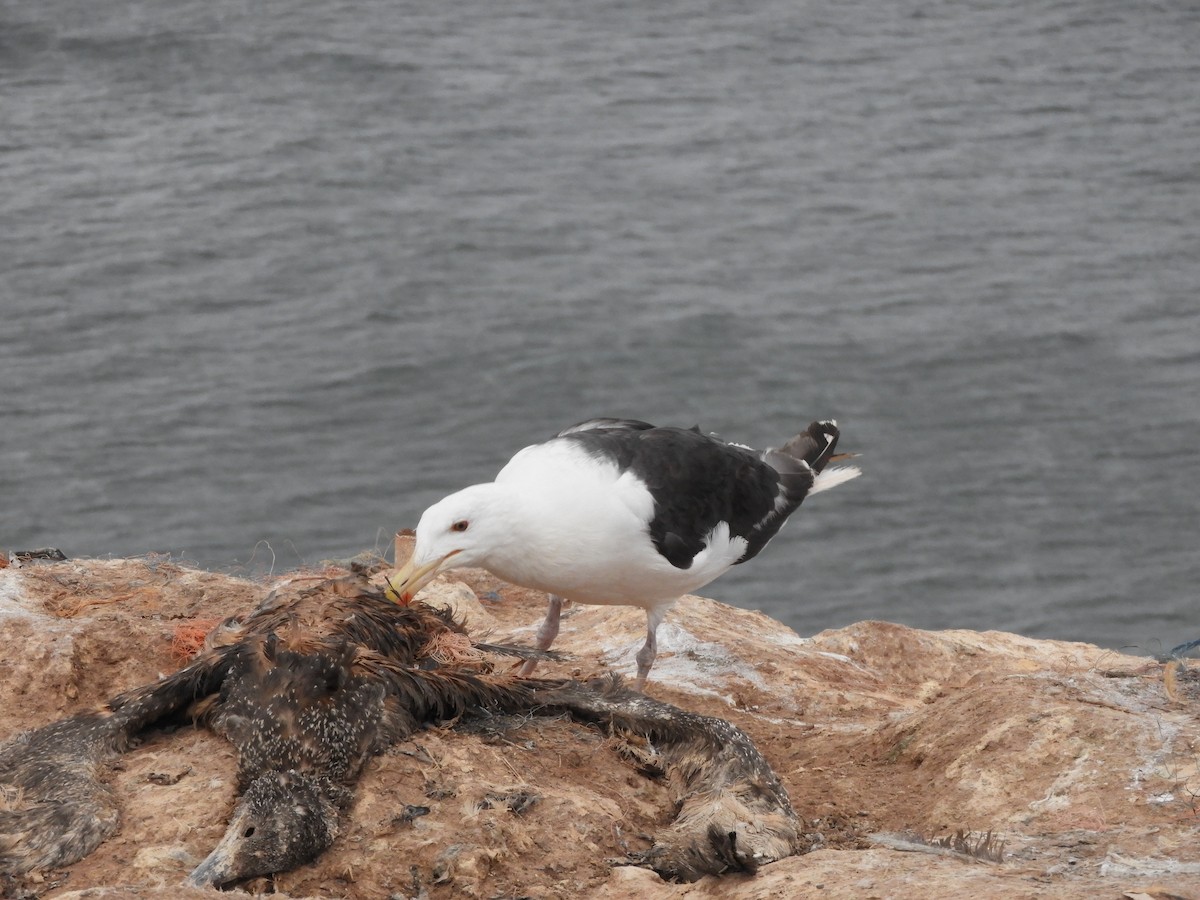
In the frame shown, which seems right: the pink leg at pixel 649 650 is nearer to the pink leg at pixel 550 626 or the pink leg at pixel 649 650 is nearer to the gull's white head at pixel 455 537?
the pink leg at pixel 550 626

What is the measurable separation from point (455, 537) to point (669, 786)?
54.8 inches

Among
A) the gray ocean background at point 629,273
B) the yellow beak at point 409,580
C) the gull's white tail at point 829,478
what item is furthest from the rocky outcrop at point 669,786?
the gray ocean background at point 629,273

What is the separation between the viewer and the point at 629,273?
74.8ft

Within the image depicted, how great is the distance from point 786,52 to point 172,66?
1108cm

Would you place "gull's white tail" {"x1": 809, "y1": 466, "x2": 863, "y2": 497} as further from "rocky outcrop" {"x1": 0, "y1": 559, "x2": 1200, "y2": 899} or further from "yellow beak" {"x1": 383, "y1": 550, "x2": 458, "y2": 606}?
"yellow beak" {"x1": 383, "y1": 550, "x2": 458, "y2": 606}

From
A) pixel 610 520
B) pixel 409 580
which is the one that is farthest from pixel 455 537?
pixel 610 520

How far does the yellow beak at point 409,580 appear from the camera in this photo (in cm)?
636

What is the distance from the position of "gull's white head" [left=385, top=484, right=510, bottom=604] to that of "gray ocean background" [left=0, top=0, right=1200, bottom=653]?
28.1 ft

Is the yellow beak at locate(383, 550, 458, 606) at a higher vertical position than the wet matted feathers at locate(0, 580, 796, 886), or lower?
higher

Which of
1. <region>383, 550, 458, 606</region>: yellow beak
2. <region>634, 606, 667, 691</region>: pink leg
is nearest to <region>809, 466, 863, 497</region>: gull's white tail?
<region>634, 606, 667, 691</region>: pink leg

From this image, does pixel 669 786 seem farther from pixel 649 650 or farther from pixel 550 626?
pixel 550 626

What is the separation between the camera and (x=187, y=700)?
6.01 metres

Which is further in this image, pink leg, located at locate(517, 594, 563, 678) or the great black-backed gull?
pink leg, located at locate(517, 594, 563, 678)

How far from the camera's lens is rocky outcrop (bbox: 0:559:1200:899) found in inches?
201
